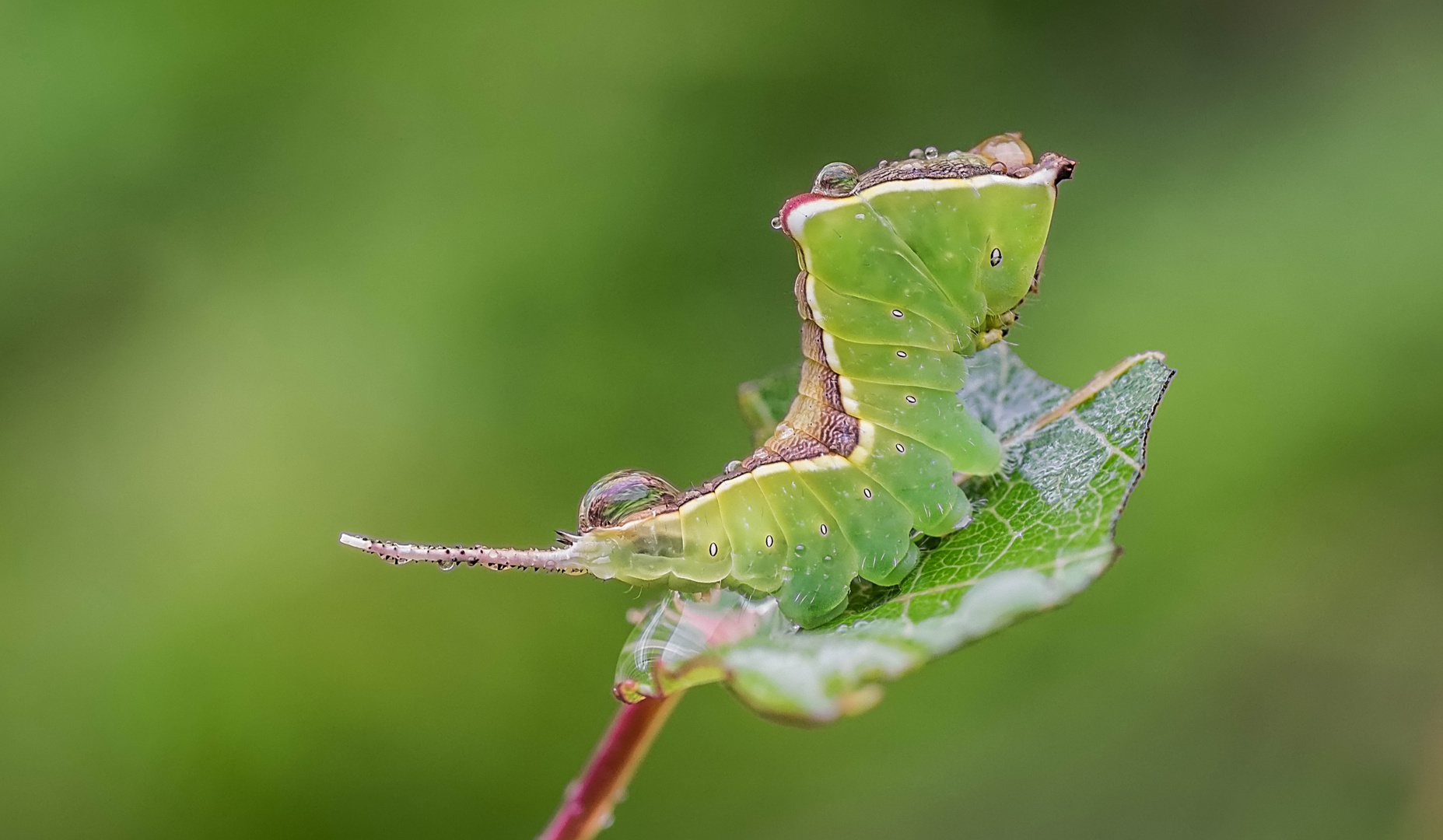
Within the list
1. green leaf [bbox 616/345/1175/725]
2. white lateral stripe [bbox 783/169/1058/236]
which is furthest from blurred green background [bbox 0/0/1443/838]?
white lateral stripe [bbox 783/169/1058/236]

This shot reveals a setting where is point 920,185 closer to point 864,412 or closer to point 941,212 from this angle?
point 941,212

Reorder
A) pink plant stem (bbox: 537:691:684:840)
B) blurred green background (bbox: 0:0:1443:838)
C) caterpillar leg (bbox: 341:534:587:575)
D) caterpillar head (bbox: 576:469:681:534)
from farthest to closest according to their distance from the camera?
1. blurred green background (bbox: 0:0:1443:838)
2. caterpillar head (bbox: 576:469:681:534)
3. pink plant stem (bbox: 537:691:684:840)
4. caterpillar leg (bbox: 341:534:587:575)

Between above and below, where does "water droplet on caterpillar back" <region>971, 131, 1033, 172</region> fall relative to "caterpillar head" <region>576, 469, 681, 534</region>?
above

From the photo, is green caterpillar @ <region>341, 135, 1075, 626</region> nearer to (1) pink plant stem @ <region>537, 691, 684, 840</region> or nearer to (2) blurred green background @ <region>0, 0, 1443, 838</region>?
(1) pink plant stem @ <region>537, 691, 684, 840</region>

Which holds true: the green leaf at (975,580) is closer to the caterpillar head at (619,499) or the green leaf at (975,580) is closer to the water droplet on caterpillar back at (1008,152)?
the caterpillar head at (619,499)

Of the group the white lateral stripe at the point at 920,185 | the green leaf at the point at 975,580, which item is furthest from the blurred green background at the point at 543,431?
the white lateral stripe at the point at 920,185

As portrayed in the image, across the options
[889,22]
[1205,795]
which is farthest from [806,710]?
[889,22]
